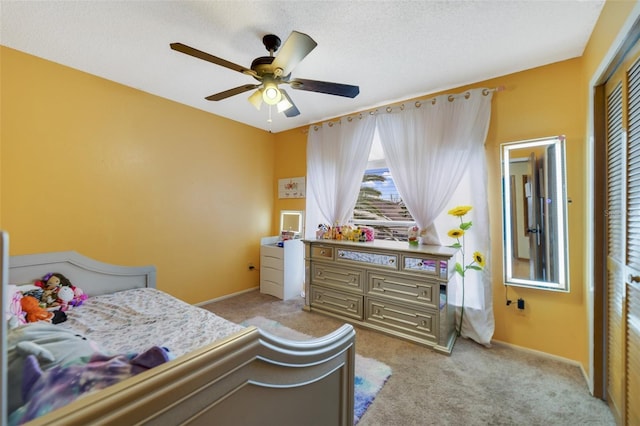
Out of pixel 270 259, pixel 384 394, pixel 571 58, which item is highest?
pixel 571 58

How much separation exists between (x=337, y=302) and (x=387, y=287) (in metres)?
0.67

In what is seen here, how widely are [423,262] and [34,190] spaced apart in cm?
351

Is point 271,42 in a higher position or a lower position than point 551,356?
higher

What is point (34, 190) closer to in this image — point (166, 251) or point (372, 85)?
point (166, 251)

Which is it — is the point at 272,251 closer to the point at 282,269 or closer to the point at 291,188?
the point at 282,269

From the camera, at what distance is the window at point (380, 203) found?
3.22m

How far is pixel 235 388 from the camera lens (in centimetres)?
77

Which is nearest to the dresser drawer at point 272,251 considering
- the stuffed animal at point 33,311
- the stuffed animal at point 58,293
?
the stuffed animal at point 58,293

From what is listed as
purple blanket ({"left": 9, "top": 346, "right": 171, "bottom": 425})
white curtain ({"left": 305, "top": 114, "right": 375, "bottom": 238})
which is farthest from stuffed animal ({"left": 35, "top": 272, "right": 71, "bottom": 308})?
white curtain ({"left": 305, "top": 114, "right": 375, "bottom": 238})

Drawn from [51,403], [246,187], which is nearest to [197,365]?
[51,403]

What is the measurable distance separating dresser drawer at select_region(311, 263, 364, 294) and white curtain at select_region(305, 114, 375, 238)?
2.17ft

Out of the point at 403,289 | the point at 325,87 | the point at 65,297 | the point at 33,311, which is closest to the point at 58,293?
the point at 65,297

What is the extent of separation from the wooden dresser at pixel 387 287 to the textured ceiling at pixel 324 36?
67.0 inches

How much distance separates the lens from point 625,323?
55.4 inches
